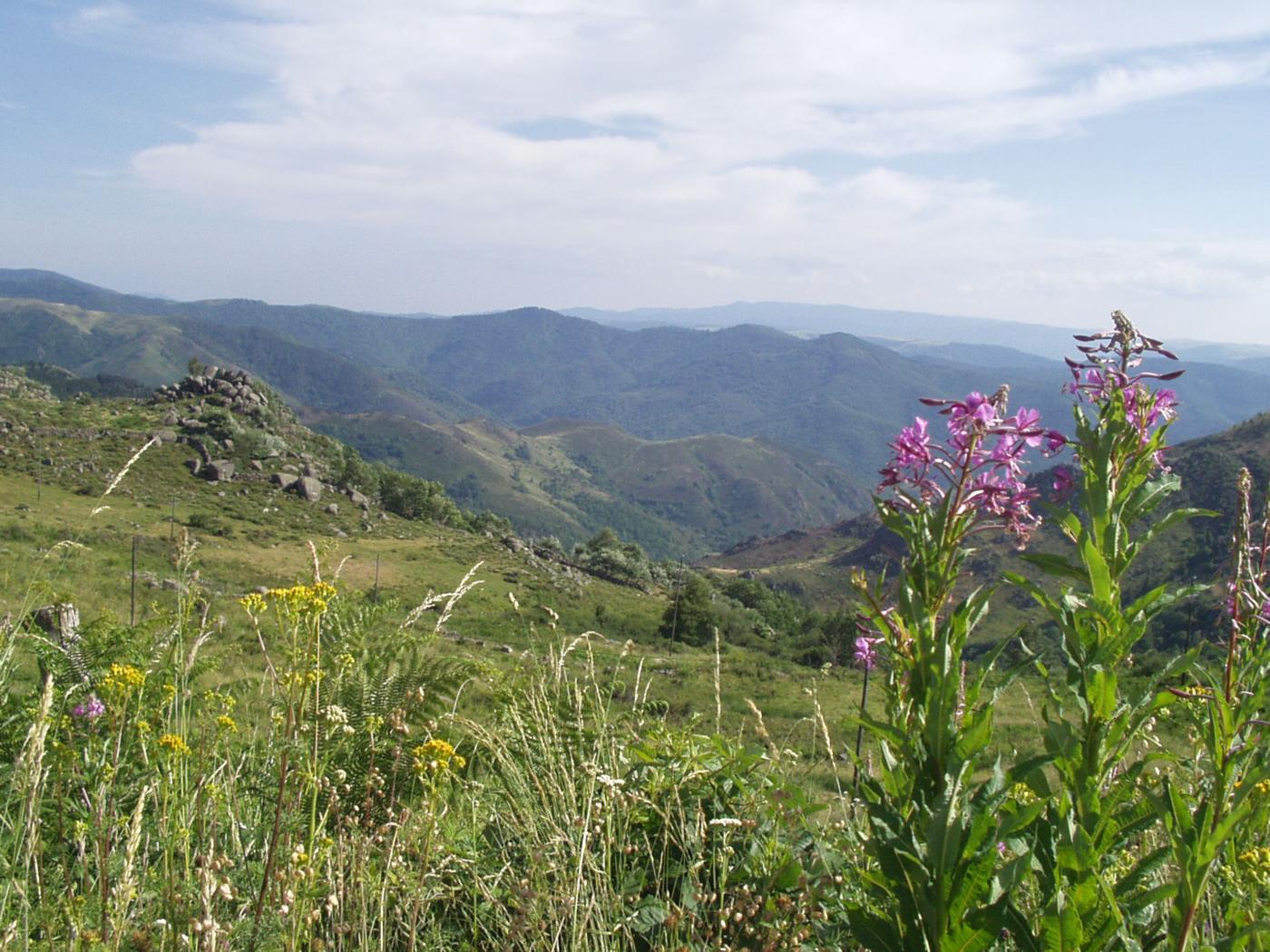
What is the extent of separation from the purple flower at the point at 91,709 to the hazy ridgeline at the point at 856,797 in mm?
14

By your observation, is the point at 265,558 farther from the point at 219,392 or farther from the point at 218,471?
the point at 219,392

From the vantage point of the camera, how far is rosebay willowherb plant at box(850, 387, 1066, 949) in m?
1.66

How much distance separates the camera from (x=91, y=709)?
10.7 ft

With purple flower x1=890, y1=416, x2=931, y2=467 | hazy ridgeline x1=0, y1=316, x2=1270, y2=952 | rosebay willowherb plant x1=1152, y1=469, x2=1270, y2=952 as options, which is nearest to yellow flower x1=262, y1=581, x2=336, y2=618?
hazy ridgeline x1=0, y1=316, x2=1270, y2=952

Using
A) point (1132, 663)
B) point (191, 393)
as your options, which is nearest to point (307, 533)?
point (191, 393)

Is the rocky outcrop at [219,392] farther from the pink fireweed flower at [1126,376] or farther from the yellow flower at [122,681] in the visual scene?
the pink fireweed flower at [1126,376]

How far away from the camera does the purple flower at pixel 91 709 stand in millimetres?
3145

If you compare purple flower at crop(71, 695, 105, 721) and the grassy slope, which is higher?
purple flower at crop(71, 695, 105, 721)

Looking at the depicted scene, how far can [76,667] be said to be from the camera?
3.44 metres

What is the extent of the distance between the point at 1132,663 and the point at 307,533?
4899 cm

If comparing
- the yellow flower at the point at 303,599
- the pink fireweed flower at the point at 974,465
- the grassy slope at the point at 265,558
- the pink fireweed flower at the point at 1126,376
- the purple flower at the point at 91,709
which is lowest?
the grassy slope at the point at 265,558

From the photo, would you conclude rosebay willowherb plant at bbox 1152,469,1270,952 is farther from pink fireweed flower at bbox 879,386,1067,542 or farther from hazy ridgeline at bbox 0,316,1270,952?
pink fireweed flower at bbox 879,386,1067,542

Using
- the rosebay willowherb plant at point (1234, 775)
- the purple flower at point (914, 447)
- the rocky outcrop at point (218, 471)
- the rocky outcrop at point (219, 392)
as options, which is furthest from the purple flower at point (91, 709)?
the rocky outcrop at point (219, 392)

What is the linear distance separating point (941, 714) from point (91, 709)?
3.30 m
